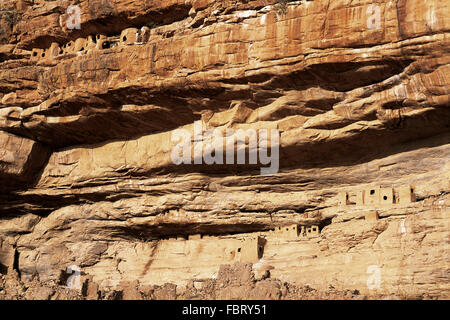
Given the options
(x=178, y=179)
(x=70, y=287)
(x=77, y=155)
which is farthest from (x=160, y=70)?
(x=70, y=287)

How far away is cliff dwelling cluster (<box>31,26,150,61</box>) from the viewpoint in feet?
77.2

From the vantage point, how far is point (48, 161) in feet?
84.4

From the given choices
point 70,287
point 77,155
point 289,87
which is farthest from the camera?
point 77,155

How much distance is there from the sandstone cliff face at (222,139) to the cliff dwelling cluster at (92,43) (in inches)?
2.1

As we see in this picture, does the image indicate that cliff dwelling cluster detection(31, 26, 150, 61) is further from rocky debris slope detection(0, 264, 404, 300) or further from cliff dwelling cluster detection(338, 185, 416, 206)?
cliff dwelling cluster detection(338, 185, 416, 206)

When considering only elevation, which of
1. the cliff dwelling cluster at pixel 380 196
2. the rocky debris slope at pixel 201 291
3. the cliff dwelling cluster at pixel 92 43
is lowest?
the rocky debris slope at pixel 201 291

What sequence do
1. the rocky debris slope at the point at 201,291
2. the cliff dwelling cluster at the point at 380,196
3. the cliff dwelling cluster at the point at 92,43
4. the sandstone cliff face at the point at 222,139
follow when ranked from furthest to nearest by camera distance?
the cliff dwelling cluster at the point at 92,43, the cliff dwelling cluster at the point at 380,196, the rocky debris slope at the point at 201,291, the sandstone cliff face at the point at 222,139

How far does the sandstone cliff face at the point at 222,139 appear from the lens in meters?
18.9

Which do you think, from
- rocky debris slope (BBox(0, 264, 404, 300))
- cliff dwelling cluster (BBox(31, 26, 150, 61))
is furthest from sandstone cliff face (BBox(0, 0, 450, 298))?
rocky debris slope (BBox(0, 264, 404, 300))

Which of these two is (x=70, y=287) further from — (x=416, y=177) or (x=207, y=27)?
(x=416, y=177)

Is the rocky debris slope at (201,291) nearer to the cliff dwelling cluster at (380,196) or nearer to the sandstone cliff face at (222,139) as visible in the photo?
the sandstone cliff face at (222,139)

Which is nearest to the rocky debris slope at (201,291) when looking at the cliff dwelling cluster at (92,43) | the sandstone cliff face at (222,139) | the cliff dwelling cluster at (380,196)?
the sandstone cliff face at (222,139)

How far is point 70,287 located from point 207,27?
9.01 meters

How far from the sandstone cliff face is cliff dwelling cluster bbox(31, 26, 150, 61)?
5 cm
